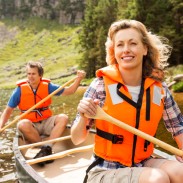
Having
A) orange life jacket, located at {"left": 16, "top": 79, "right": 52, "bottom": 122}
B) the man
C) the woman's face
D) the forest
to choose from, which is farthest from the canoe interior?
the forest

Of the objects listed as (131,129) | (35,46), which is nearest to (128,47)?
(131,129)

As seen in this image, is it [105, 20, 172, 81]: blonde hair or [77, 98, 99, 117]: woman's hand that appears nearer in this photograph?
[77, 98, 99, 117]: woman's hand

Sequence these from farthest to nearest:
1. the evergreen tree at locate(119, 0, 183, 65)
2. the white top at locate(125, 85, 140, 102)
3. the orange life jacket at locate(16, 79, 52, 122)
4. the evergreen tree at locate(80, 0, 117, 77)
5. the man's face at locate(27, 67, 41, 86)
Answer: the evergreen tree at locate(80, 0, 117, 77) → the evergreen tree at locate(119, 0, 183, 65) → the orange life jacket at locate(16, 79, 52, 122) → the man's face at locate(27, 67, 41, 86) → the white top at locate(125, 85, 140, 102)

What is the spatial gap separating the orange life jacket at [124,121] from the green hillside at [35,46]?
66.6 meters

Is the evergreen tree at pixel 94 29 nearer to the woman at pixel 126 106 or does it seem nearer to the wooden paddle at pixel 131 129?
the woman at pixel 126 106

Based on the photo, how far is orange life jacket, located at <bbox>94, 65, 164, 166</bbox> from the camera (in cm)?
303

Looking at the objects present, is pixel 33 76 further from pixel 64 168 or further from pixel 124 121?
pixel 124 121

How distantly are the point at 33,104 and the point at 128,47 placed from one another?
15.1 ft

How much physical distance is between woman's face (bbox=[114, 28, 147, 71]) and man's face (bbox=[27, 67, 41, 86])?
13.1ft

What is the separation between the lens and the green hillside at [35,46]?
76.3 m

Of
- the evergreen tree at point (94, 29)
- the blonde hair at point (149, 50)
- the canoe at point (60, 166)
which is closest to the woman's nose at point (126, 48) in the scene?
the blonde hair at point (149, 50)

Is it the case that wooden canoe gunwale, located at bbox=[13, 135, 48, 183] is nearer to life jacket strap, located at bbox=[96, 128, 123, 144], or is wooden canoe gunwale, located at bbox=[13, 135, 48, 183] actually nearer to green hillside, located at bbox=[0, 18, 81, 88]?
life jacket strap, located at bbox=[96, 128, 123, 144]

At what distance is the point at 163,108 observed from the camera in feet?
10.9

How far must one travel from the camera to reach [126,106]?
3084 millimetres
